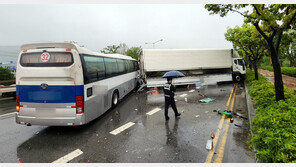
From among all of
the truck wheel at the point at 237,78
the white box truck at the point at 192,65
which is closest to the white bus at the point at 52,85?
the white box truck at the point at 192,65

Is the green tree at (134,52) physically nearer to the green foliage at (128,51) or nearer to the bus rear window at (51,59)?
the green foliage at (128,51)

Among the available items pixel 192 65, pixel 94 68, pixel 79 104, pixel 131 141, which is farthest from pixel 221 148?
pixel 192 65

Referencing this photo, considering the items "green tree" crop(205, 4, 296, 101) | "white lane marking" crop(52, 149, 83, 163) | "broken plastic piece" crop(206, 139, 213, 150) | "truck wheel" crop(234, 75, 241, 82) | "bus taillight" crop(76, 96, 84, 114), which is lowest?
"white lane marking" crop(52, 149, 83, 163)

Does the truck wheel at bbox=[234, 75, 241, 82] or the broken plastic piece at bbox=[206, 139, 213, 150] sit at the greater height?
the truck wheel at bbox=[234, 75, 241, 82]

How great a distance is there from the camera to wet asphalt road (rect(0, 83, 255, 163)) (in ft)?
11.8

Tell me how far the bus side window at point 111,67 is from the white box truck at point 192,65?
15.6 feet

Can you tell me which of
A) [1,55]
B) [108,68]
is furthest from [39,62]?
[1,55]

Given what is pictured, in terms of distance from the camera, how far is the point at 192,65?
44.7ft

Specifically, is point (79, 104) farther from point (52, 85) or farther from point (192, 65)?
point (192, 65)

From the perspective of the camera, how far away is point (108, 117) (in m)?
6.57

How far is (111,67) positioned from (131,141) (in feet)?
14.1

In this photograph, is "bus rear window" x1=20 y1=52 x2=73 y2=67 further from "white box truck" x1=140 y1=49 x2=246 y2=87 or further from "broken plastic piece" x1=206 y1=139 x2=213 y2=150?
"white box truck" x1=140 y1=49 x2=246 y2=87

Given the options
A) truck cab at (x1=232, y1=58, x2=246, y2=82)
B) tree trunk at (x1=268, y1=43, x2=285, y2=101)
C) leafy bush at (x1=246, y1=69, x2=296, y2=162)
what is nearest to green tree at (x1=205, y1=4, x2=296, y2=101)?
A: tree trunk at (x1=268, y1=43, x2=285, y2=101)

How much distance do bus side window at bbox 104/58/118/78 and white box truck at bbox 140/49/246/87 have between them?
4.75 meters
